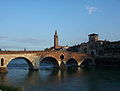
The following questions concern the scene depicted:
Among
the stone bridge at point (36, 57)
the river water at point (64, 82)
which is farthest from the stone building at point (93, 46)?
the river water at point (64, 82)

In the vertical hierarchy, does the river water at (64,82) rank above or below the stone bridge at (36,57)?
below

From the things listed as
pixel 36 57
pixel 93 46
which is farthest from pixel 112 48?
pixel 36 57

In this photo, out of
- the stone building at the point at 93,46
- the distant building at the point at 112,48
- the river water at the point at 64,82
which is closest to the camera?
the river water at the point at 64,82

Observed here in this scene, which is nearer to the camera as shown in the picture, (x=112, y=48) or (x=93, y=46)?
(x=112, y=48)

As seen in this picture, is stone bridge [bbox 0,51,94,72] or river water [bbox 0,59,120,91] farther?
stone bridge [bbox 0,51,94,72]

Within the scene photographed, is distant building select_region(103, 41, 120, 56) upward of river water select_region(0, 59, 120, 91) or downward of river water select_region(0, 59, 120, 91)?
upward

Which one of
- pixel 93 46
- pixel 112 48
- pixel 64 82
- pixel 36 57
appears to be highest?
pixel 93 46

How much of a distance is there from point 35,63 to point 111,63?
78.0 ft

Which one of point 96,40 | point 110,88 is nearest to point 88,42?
point 96,40

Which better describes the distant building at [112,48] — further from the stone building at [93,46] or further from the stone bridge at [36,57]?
the stone bridge at [36,57]

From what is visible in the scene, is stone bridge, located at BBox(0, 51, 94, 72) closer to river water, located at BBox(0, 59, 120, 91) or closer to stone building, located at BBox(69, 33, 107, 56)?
river water, located at BBox(0, 59, 120, 91)

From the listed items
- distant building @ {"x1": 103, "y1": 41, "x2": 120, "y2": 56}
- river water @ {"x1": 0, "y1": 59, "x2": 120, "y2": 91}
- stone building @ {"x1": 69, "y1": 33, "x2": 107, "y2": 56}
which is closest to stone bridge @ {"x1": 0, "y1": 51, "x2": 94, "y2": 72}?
river water @ {"x1": 0, "y1": 59, "x2": 120, "y2": 91}

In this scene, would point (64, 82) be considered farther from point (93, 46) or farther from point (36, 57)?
point (93, 46)

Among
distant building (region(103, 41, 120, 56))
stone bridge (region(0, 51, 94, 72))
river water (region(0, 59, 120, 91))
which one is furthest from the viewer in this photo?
distant building (region(103, 41, 120, 56))
